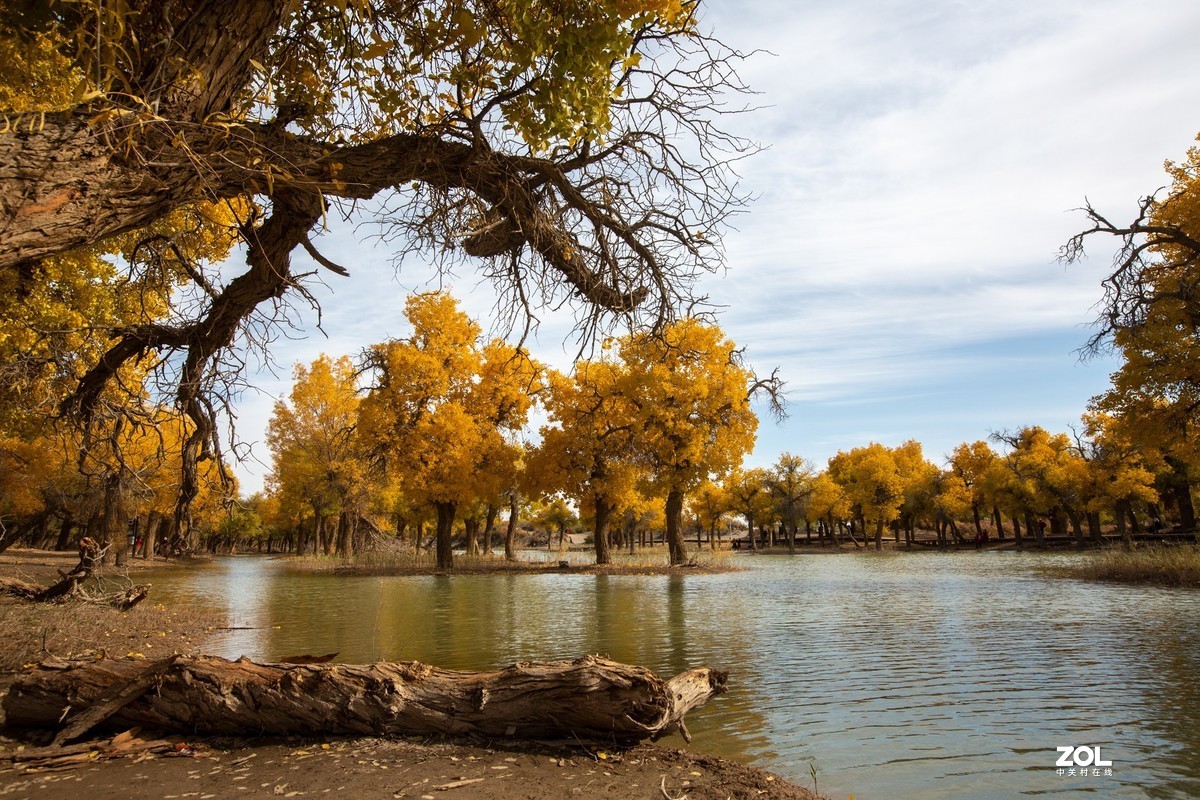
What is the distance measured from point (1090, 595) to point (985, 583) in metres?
4.50

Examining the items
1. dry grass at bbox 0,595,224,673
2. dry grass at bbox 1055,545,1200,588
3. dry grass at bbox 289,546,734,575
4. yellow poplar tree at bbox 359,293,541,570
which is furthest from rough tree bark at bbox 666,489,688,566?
dry grass at bbox 0,595,224,673

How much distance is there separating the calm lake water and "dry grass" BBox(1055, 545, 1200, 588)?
1.70 meters

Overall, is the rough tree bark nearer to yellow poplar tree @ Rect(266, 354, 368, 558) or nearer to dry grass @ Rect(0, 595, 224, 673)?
yellow poplar tree @ Rect(266, 354, 368, 558)

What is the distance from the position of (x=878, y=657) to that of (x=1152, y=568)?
16.3 meters

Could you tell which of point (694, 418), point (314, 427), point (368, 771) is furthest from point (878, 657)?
point (314, 427)

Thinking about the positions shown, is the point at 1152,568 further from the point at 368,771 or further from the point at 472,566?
the point at 472,566

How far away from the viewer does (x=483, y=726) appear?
462cm

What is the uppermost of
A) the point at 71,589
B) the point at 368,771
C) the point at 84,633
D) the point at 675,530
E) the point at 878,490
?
the point at 878,490

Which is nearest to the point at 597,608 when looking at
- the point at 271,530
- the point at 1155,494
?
the point at 1155,494

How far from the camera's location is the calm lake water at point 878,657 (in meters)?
4.86

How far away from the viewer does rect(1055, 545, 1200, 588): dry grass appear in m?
17.9

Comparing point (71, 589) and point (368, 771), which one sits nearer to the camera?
point (368, 771)

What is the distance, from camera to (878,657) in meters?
8.73

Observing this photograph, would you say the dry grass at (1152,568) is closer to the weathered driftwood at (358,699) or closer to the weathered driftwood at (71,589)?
the weathered driftwood at (358,699)
